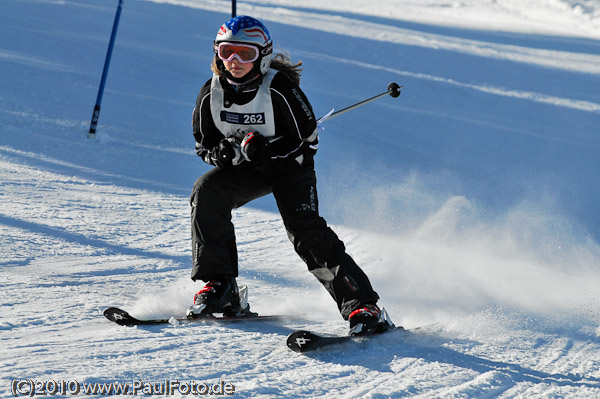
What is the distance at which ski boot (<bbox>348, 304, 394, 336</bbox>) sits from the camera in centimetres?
341

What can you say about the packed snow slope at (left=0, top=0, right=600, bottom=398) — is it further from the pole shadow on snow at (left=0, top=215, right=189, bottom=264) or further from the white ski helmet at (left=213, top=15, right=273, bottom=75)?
the white ski helmet at (left=213, top=15, right=273, bottom=75)

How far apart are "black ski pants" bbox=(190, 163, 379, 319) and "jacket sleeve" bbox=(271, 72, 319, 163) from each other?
9 centimetres

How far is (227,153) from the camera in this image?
11.9 feet

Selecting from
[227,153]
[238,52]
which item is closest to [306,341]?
[227,153]

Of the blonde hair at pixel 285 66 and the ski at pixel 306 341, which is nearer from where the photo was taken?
the ski at pixel 306 341

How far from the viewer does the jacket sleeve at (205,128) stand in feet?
12.3

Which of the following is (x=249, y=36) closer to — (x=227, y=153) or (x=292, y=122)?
(x=292, y=122)

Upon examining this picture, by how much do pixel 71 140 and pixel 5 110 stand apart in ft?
3.95

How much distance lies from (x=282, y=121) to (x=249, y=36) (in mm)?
455

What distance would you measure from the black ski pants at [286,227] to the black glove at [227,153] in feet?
0.23

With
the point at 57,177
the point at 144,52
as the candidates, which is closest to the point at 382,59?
the point at 144,52

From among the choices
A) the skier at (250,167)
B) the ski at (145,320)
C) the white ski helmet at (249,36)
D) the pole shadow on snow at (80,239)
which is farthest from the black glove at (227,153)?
the pole shadow on snow at (80,239)

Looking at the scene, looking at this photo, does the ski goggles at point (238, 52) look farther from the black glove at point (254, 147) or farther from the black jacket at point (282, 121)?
the black glove at point (254, 147)

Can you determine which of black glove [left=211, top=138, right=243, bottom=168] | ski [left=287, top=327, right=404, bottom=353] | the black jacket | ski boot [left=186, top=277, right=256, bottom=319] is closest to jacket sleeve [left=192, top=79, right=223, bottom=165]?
the black jacket
